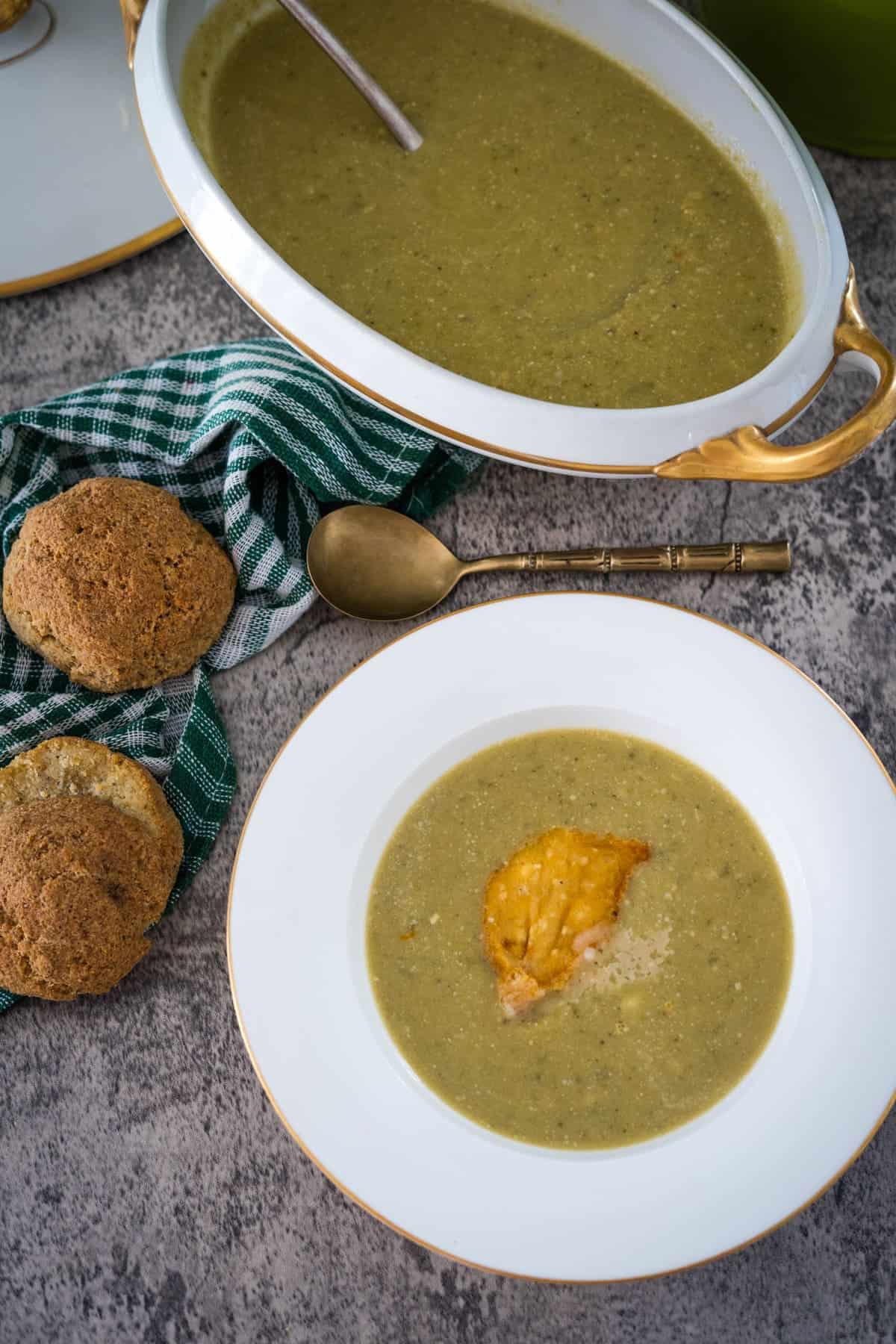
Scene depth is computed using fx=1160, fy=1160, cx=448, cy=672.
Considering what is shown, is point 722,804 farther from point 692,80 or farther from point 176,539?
point 692,80

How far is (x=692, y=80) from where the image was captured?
1.30 metres

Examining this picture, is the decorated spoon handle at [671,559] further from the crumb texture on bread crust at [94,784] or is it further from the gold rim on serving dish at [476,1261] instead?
the crumb texture on bread crust at [94,784]

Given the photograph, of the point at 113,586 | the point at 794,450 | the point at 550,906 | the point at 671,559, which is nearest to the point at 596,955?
the point at 550,906

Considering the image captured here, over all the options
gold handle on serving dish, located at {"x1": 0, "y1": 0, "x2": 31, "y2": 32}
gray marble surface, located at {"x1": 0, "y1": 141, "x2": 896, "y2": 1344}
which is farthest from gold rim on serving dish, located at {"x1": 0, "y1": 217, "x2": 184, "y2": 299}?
gray marble surface, located at {"x1": 0, "y1": 141, "x2": 896, "y2": 1344}

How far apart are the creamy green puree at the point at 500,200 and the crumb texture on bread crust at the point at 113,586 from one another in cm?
35

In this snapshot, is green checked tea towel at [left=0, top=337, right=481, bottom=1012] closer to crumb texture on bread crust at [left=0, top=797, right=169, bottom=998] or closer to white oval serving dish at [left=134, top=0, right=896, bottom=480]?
crumb texture on bread crust at [left=0, top=797, right=169, bottom=998]

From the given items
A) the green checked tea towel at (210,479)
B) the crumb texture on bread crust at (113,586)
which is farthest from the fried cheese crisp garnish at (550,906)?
the crumb texture on bread crust at (113,586)

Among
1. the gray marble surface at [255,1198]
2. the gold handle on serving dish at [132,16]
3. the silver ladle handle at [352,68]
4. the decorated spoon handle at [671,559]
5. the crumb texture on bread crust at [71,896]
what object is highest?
the gold handle on serving dish at [132,16]

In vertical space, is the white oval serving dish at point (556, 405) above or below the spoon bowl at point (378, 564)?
above

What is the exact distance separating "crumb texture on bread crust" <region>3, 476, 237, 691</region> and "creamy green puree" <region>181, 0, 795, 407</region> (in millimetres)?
349

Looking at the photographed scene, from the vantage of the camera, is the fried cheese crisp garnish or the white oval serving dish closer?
the white oval serving dish

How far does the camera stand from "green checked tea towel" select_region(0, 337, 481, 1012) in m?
1.40

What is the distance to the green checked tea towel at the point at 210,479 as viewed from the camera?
1.40 meters

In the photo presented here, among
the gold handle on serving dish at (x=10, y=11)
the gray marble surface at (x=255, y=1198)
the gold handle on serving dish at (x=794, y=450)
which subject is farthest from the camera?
the gold handle on serving dish at (x=10, y=11)
